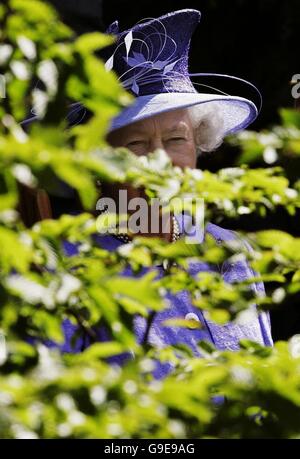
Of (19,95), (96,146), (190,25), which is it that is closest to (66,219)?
(19,95)

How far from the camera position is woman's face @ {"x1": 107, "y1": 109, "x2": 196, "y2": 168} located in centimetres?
306

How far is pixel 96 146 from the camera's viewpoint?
1.17 m

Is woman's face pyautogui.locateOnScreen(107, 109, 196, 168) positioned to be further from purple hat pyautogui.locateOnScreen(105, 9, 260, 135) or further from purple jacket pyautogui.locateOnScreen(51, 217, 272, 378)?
purple jacket pyautogui.locateOnScreen(51, 217, 272, 378)

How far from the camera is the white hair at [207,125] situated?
130 inches

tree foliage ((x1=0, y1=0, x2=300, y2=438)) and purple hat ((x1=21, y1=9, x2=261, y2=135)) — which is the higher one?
tree foliage ((x1=0, y1=0, x2=300, y2=438))

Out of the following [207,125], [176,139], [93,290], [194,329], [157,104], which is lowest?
[194,329]

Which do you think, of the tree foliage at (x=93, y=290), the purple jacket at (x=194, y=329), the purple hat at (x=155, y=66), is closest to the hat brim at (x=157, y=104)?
the purple hat at (x=155, y=66)

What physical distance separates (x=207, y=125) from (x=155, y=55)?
1.10ft

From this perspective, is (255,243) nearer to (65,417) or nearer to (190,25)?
(65,417)

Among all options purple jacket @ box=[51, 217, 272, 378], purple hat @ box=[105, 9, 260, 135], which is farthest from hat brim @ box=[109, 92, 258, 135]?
purple jacket @ box=[51, 217, 272, 378]

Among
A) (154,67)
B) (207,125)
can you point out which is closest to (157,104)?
(154,67)

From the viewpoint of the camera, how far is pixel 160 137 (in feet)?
10.1

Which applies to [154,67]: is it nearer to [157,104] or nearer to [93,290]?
[157,104]

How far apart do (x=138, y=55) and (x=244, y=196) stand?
4.70 feet
